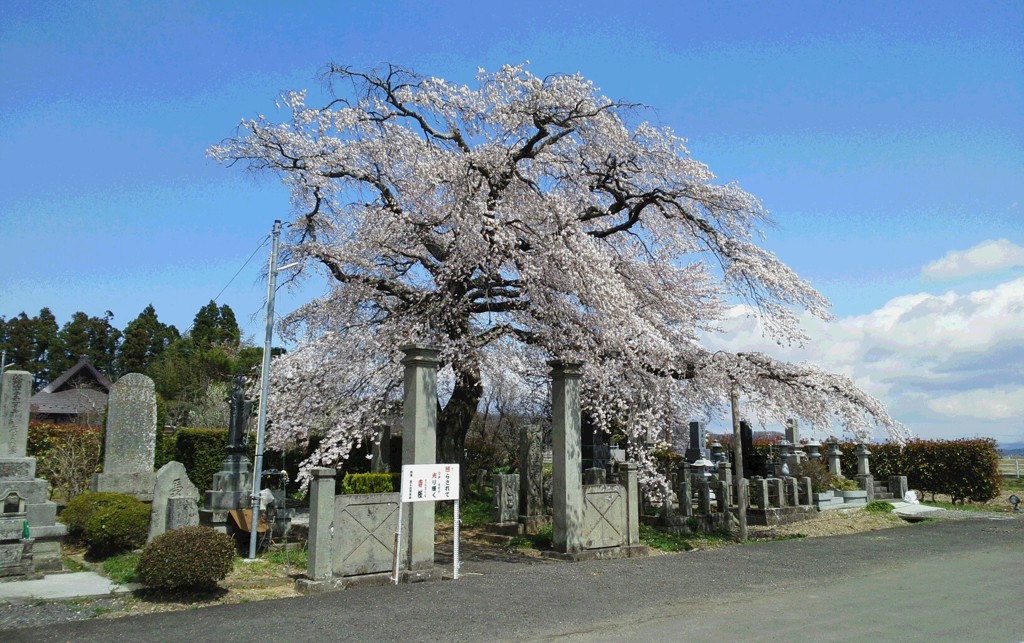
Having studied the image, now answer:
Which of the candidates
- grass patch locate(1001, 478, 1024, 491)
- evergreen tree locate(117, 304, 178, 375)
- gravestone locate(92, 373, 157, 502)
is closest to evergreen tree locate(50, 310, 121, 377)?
evergreen tree locate(117, 304, 178, 375)

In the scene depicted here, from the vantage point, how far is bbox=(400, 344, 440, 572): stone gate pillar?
9.77m

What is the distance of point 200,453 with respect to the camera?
1653cm

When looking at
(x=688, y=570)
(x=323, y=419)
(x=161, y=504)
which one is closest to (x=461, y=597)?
(x=688, y=570)

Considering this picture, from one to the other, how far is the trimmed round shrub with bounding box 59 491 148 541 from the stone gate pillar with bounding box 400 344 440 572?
5.43 m

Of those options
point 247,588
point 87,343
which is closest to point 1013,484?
point 247,588

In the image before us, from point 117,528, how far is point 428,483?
18.4 ft

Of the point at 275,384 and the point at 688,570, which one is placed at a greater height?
the point at 275,384

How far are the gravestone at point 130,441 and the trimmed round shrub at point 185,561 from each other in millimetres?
6372

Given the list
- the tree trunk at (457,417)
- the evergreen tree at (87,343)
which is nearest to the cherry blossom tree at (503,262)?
the tree trunk at (457,417)

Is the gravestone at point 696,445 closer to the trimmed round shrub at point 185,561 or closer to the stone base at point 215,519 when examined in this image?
the stone base at point 215,519

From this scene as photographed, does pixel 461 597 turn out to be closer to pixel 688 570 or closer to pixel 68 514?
pixel 688 570

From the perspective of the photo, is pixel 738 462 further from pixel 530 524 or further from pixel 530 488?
pixel 530 524

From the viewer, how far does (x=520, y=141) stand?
44.0 feet

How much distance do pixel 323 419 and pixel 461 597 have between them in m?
7.63
